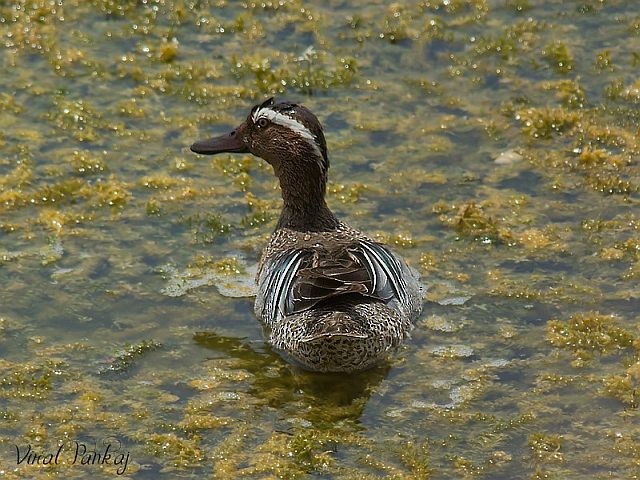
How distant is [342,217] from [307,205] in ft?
2.23

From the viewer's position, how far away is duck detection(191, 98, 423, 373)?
729cm

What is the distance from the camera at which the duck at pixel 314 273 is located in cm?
729

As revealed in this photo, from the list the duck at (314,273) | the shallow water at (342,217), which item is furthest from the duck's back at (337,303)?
the shallow water at (342,217)

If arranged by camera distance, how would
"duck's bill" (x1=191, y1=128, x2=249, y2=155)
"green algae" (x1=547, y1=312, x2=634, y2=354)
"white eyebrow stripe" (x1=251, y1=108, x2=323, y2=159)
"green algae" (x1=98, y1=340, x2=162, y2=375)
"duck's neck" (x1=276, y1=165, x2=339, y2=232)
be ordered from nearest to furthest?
"green algae" (x1=98, y1=340, x2=162, y2=375) < "green algae" (x1=547, y1=312, x2=634, y2=354) < "white eyebrow stripe" (x1=251, y1=108, x2=323, y2=159) < "duck's neck" (x1=276, y1=165, x2=339, y2=232) < "duck's bill" (x1=191, y1=128, x2=249, y2=155)

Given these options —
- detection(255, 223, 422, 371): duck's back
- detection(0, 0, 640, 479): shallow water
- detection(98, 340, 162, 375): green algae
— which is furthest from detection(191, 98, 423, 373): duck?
detection(98, 340, 162, 375): green algae

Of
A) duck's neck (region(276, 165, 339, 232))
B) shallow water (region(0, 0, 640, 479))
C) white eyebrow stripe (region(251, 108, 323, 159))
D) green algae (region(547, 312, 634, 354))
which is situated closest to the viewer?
shallow water (region(0, 0, 640, 479))

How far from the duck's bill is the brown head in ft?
0.40

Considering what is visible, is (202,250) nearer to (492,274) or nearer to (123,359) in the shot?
(123,359)

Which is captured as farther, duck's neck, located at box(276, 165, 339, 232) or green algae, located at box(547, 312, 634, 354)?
duck's neck, located at box(276, 165, 339, 232)

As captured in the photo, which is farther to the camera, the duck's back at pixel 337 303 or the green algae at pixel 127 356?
the green algae at pixel 127 356

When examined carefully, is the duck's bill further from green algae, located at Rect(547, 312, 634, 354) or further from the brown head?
green algae, located at Rect(547, 312, 634, 354)

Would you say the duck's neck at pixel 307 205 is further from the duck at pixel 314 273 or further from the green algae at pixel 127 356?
the green algae at pixel 127 356

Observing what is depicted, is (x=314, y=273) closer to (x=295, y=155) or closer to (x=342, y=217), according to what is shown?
(x=295, y=155)

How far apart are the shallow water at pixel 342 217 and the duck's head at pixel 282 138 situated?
0.59 metres
